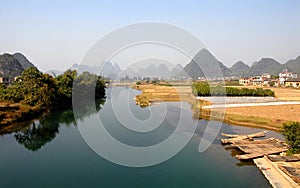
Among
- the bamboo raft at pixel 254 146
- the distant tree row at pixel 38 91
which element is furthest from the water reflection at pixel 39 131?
the bamboo raft at pixel 254 146

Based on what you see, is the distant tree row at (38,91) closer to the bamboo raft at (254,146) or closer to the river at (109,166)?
the river at (109,166)

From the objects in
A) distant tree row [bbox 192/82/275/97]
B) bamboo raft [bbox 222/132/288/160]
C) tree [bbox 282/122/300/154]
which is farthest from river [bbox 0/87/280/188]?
distant tree row [bbox 192/82/275/97]

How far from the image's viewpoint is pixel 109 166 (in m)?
10.2

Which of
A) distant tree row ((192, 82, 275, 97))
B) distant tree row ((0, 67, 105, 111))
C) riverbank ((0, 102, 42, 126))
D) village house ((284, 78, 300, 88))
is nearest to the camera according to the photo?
riverbank ((0, 102, 42, 126))

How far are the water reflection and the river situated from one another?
0.16ft

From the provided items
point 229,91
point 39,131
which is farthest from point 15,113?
point 229,91

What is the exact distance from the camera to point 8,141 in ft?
46.0

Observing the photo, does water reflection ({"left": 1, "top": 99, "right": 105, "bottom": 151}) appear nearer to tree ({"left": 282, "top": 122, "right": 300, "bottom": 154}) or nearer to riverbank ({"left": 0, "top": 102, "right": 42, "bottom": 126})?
riverbank ({"left": 0, "top": 102, "right": 42, "bottom": 126})

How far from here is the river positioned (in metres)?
8.70

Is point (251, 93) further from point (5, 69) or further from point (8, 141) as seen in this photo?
point (5, 69)

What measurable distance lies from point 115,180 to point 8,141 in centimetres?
791

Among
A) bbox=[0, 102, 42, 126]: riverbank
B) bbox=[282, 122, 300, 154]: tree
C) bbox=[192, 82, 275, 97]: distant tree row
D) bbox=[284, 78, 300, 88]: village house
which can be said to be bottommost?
bbox=[282, 122, 300, 154]: tree

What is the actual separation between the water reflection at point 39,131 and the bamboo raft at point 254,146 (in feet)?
29.4

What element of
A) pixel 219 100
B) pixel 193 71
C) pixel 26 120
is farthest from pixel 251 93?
pixel 193 71
